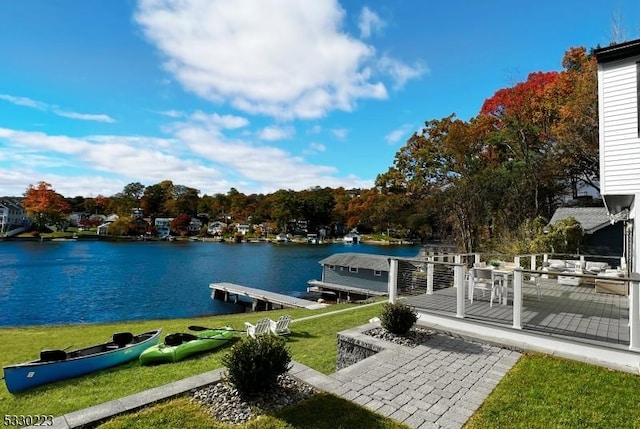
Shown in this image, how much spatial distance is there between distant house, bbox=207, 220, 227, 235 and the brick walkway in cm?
9289

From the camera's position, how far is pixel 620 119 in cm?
779

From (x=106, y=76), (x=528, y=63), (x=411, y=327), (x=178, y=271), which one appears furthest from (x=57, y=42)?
(x=528, y=63)

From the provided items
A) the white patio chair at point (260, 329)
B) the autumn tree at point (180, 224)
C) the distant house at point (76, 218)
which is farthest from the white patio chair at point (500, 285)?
the distant house at point (76, 218)

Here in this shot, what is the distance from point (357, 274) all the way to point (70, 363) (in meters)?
20.9

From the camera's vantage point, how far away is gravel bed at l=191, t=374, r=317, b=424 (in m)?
3.91

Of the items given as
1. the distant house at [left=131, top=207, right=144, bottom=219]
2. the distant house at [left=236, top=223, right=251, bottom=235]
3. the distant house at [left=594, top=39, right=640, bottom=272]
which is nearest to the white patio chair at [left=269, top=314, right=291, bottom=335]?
the distant house at [left=594, top=39, right=640, bottom=272]

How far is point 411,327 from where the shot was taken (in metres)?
6.90

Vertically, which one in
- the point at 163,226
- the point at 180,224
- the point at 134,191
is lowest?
the point at 163,226

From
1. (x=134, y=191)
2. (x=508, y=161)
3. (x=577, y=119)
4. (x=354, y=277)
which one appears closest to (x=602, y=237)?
(x=577, y=119)

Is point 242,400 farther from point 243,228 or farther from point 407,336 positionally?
point 243,228

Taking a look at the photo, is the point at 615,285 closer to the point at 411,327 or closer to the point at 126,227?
the point at 411,327

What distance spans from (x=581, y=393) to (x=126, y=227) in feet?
311

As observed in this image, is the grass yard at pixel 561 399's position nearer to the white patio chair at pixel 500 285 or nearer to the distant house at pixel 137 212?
the white patio chair at pixel 500 285

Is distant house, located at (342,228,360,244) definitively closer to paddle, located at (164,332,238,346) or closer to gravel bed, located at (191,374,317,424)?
paddle, located at (164,332,238,346)
